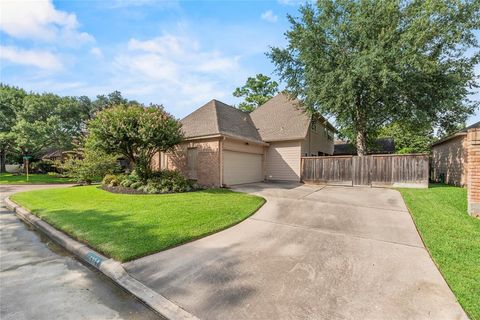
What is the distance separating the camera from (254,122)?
Answer: 1752 centimetres

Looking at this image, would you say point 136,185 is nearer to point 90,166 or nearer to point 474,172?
point 90,166

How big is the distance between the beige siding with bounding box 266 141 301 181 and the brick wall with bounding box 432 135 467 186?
8.15m

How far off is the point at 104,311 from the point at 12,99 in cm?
3025

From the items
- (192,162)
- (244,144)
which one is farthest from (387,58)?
(192,162)

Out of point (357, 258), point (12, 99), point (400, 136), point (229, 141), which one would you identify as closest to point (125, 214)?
point (357, 258)

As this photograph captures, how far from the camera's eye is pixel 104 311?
9.18 ft

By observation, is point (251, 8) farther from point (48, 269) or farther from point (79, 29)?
point (48, 269)

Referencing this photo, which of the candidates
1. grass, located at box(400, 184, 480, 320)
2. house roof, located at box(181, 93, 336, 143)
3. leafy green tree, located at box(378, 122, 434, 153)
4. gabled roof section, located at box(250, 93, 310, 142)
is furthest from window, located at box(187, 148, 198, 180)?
leafy green tree, located at box(378, 122, 434, 153)

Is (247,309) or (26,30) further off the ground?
(26,30)

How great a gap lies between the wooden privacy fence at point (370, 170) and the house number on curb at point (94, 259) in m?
12.1

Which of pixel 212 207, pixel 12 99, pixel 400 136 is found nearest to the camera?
pixel 212 207

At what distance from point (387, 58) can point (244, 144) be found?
8.53 meters

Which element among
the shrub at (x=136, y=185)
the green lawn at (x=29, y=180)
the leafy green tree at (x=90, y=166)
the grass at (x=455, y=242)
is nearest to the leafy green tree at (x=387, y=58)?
the grass at (x=455, y=242)

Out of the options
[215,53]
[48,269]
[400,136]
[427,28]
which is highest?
[427,28]
